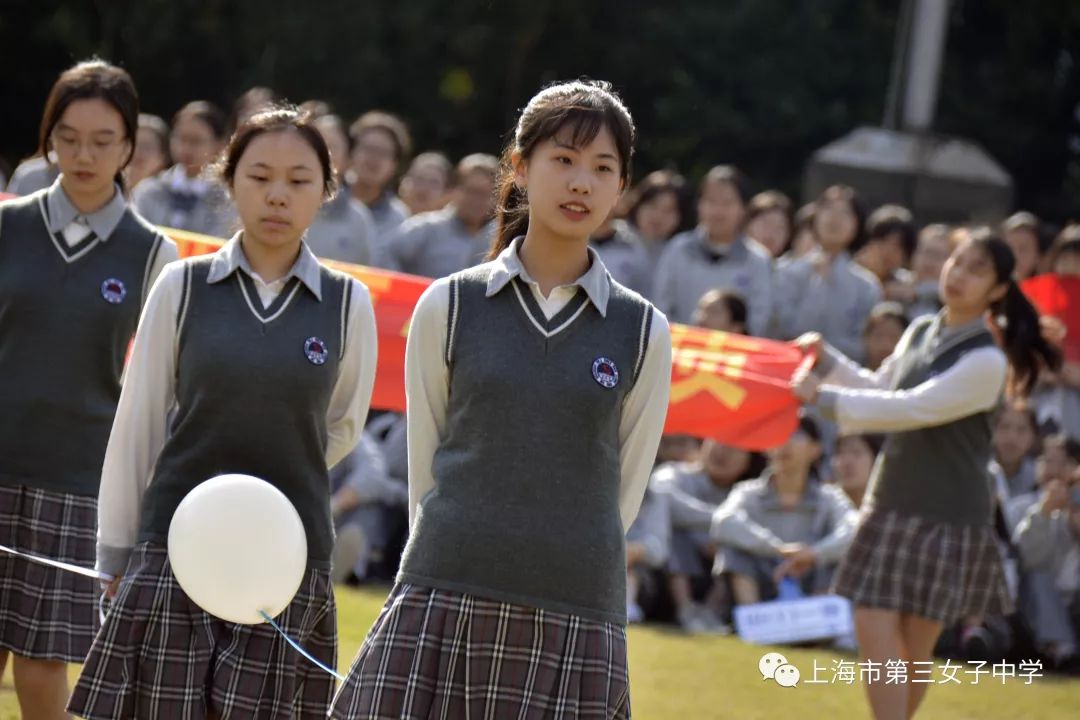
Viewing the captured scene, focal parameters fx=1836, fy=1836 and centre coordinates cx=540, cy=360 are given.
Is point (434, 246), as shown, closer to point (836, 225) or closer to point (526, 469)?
point (836, 225)

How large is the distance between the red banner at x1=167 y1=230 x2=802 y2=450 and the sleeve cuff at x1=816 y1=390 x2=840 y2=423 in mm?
595

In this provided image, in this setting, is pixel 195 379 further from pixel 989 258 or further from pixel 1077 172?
pixel 1077 172

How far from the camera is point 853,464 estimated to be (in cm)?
926

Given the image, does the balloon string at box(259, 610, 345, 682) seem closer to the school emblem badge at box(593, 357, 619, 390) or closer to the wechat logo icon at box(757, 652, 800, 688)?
the school emblem badge at box(593, 357, 619, 390)

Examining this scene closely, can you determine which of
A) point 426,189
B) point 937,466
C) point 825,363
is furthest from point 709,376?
point 426,189

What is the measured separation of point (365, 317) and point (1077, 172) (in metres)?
15.3

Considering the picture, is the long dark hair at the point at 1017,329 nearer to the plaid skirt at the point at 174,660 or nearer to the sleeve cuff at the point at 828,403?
the sleeve cuff at the point at 828,403

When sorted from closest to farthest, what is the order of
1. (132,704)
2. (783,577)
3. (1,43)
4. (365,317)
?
(132,704)
(365,317)
(783,577)
(1,43)

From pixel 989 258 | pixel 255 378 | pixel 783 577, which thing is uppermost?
pixel 989 258

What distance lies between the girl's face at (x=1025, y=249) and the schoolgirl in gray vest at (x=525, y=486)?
714cm

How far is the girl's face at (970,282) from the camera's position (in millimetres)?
6453

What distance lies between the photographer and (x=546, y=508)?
389cm

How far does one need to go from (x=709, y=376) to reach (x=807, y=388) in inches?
33.9

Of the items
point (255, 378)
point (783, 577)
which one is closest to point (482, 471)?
point (255, 378)
